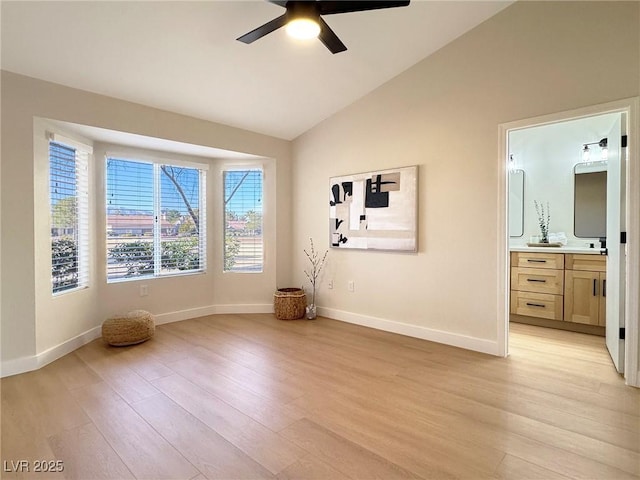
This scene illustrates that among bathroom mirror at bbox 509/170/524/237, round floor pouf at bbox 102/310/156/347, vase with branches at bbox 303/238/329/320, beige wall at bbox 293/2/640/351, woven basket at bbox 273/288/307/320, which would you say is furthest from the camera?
bathroom mirror at bbox 509/170/524/237

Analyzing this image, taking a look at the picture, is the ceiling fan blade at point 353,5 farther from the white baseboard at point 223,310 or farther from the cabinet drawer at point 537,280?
the white baseboard at point 223,310

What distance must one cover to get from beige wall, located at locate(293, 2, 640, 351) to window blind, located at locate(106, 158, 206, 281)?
75.1 inches

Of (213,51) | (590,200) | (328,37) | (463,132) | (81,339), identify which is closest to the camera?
(328,37)

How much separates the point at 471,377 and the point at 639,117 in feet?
7.53

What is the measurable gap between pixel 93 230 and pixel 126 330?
116cm

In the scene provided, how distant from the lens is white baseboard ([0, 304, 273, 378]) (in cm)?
273

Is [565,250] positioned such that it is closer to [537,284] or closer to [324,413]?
[537,284]

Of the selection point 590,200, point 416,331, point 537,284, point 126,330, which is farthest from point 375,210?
point 126,330

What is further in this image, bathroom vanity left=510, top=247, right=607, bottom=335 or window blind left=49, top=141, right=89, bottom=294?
bathroom vanity left=510, top=247, right=607, bottom=335

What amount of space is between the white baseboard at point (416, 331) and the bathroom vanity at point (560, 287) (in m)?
1.42

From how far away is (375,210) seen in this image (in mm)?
3924

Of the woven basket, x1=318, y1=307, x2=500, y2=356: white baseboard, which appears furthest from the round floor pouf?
x1=318, y1=307, x2=500, y2=356: white baseboard

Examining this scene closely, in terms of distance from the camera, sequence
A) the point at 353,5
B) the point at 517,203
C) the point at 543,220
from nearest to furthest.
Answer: the point at 353,5
the point at 543,220
the point at 517,203

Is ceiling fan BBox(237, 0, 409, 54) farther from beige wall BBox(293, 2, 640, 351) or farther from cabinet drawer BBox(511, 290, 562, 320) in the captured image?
cabinet drawer BBox(511, 290, 562, 320)
